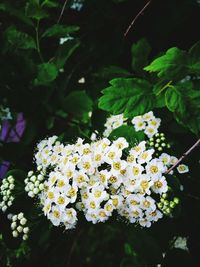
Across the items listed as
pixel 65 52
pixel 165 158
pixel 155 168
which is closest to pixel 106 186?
pixel 155 168

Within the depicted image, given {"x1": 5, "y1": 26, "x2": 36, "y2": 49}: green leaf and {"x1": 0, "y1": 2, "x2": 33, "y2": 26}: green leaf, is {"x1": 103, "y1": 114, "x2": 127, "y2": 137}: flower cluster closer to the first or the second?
{"x1": 5, "y1": 26, "x2": 36, "y2": 49}: green leaf

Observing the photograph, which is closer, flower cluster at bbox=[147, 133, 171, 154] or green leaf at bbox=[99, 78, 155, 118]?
green leaf at bbox=[99, 78, 155, 118]

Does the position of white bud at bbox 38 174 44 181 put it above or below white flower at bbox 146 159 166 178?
below

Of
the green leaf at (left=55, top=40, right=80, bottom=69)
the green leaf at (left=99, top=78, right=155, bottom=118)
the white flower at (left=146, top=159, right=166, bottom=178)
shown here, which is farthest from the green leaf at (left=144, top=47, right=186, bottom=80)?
the green leaf at (left=55, top=40, right=80, bottom=69)

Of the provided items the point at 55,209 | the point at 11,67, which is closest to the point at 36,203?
the point at 55,209

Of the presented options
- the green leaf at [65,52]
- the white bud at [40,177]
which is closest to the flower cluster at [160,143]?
the white bud at [40,177]

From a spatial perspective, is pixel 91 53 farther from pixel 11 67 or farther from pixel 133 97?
pixel 133 97

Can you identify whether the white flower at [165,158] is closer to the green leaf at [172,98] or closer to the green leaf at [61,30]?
the green leaf at [172,98]

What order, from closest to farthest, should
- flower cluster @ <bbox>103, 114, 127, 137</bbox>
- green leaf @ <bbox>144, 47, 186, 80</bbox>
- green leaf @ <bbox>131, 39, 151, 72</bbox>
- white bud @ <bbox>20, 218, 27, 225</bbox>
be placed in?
1. green leaf @ <bbox>144, 47, 186, 80</bbox>
2. white bud @ <bbox>20, 218, 27, 225</bbox>
3. green leaf @ <bbox>131, 39, 151, 72</bbox>
4. flower cluster @ <bbox>103, 114, 127, 137</bbox>
